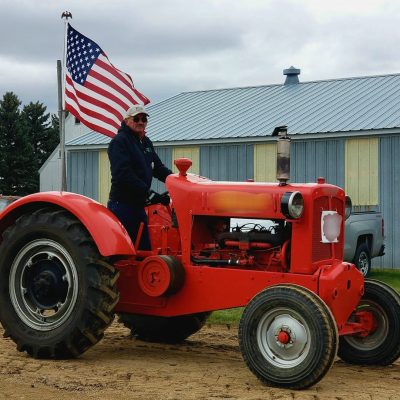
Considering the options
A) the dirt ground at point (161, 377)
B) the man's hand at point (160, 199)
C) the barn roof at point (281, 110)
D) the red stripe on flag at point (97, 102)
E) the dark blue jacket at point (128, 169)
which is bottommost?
the dirt ground at point (161, 377)

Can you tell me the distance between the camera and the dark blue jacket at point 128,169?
719cm

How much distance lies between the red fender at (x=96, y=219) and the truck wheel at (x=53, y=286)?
109mm

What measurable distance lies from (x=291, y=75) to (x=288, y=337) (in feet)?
62.4

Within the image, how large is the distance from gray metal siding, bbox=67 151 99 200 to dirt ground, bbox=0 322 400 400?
15.1m

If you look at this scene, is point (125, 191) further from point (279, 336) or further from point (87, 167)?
point (87, 167)

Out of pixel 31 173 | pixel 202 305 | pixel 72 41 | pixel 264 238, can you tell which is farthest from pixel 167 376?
pixel 31 173

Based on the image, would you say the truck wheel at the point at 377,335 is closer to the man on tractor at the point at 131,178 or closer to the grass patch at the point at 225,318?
the man on tractor at the point at 131,178

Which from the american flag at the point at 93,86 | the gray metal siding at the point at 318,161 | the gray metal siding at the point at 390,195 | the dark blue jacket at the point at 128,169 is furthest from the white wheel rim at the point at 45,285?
the gray metal siding at the point at 318,161

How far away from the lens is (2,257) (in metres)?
7.34

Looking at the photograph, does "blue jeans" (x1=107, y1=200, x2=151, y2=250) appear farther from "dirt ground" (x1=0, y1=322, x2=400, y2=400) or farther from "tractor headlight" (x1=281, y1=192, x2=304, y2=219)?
"tractor headlight" (x1=281, y1=192, x2=304, y2=219)

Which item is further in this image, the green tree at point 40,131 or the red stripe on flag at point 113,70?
the green tree at point 40,131

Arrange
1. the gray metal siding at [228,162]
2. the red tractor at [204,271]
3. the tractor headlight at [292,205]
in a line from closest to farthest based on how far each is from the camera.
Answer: the red tractor at [204,271] < the tractor headlight at [292,205] < the gray metal siding at [228,162]

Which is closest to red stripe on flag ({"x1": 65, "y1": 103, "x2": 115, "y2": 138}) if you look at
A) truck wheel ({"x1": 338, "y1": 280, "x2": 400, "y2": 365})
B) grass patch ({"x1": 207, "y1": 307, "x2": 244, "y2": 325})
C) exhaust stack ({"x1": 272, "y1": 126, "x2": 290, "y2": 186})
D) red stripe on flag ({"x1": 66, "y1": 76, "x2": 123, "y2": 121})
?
red stripe on flag ({"x1": 66, "y1": 76, "x2": 123, "y2": 121})

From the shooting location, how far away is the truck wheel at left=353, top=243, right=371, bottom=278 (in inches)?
619
